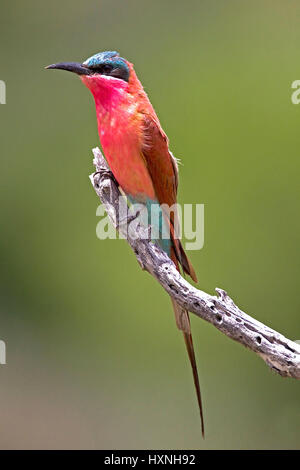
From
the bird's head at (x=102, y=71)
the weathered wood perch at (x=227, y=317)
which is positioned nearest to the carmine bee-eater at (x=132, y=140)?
the bird's head at (x=102, y=71)

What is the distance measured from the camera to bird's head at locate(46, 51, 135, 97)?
85.7 inches

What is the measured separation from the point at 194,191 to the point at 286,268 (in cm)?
61

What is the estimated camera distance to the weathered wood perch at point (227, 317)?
74.1 inches

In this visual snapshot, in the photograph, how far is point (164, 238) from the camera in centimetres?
225

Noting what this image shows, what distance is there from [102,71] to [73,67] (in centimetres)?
9

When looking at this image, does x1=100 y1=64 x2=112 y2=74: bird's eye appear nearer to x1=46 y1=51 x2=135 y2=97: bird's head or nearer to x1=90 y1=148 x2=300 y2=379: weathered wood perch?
x1=46 y1=51 x2=135 y2=97: bird's head

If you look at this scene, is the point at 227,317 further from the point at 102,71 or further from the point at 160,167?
the point at 102,71

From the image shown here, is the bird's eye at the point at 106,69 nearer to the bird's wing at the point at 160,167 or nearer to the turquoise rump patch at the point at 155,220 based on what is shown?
the bird's wing at the point at 160,167

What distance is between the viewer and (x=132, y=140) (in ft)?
7.25

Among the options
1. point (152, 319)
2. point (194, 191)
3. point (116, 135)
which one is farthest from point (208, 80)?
point (116, 135)

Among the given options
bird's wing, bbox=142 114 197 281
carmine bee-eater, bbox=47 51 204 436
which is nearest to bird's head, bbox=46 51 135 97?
carmine bee-eater, bbox=47 51 204 436

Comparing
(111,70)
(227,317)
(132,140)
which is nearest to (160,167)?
(132,140)

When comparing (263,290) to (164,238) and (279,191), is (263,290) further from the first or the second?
(164,238)

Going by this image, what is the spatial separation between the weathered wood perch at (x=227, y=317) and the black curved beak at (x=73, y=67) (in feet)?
1.84
